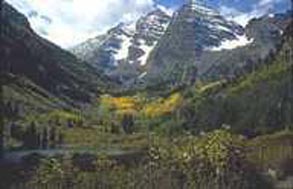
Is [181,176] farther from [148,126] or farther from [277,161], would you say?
[148,126]

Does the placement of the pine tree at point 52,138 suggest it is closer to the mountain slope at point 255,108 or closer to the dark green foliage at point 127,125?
the dark green foliage at point 127,125

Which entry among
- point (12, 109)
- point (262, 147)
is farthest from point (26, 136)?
point (262, 147)

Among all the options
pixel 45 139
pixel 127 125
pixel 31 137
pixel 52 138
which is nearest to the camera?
pixel 45 139

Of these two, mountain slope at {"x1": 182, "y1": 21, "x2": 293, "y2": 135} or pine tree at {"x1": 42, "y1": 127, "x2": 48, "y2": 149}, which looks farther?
mountain slope at {"x1": 182, "y1": 21, "x2": 293, "y2": 135}

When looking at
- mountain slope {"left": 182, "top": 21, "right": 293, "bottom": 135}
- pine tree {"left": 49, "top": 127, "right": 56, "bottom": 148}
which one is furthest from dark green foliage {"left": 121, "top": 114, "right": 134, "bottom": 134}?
pine tree {"left": 49, "top": 127, "right": 56, "bottom": 148}

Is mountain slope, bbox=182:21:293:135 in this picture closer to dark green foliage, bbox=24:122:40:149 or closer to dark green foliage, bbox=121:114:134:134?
dark green foliage, bbox=121:114:134:134

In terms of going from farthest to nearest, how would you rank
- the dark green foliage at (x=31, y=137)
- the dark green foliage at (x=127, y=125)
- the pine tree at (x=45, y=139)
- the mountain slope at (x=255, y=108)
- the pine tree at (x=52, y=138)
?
the dark green foliage at (x=127, y=125)
the mountain slope at (x=255, y=108)
the pine tree at (x=52, y=138)
the pine tree at (x=45, y=139)
the dark green foliage at (x=31, y=137)

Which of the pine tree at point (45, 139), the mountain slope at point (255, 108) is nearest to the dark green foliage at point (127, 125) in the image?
the mountain slope at point (255, 108)

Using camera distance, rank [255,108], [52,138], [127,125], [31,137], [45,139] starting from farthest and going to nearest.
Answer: [127,125] → [255,108] → [52,138] → [31,137] → [45,139]

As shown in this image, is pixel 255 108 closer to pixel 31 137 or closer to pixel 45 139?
pixel 45 139

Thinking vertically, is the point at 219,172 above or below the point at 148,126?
below

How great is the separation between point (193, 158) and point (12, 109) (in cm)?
8730

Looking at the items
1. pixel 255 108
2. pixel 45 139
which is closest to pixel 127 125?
pixel 255 108

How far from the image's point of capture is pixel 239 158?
86438 mm
